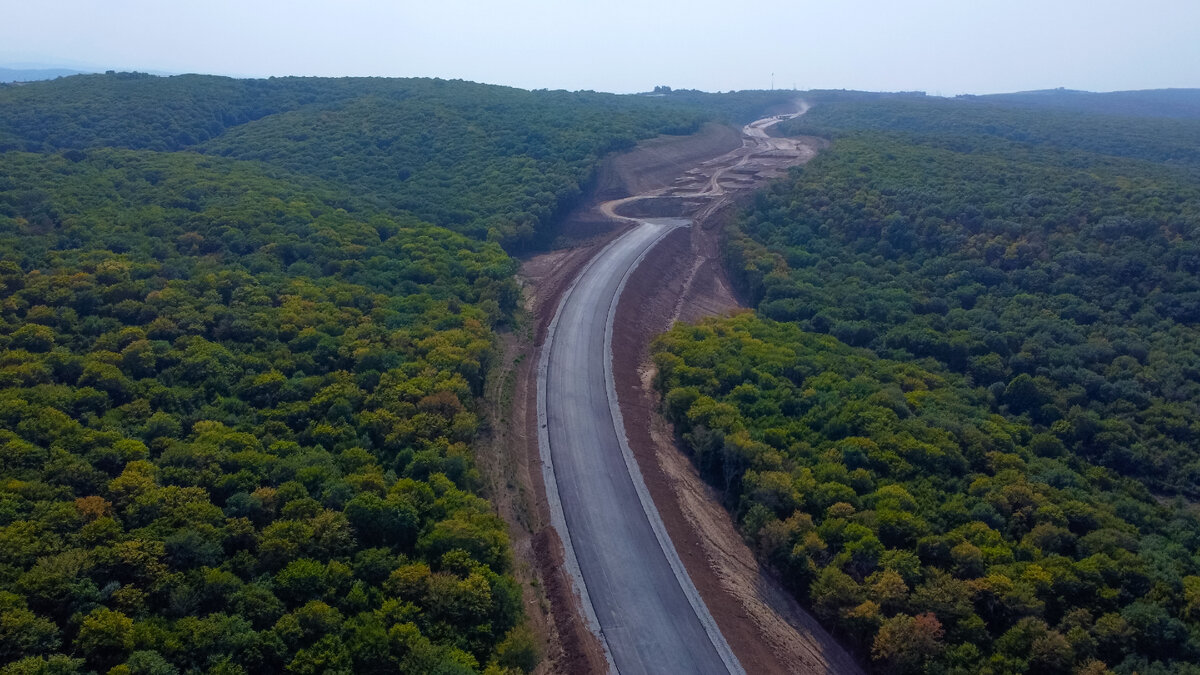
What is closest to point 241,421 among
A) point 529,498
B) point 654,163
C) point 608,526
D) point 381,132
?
point 529,498

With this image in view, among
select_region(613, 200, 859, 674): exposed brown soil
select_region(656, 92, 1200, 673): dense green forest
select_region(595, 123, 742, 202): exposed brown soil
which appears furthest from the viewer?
select_region(595, 123, 742, 202): exposed brown soil

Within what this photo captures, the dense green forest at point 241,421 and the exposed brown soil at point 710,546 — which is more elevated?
the dense green forest at point 241,421

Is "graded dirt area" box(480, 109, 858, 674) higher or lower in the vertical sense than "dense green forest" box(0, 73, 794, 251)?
lower

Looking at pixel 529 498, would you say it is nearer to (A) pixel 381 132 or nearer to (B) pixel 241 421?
(B) pixel 241 421

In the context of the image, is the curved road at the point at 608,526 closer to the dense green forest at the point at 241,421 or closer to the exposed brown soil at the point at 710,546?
the exposed brown soil at the point at 710,546

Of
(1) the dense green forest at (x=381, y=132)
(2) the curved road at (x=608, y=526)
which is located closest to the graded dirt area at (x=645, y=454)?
(2) the curved road at (x=608, y=526)

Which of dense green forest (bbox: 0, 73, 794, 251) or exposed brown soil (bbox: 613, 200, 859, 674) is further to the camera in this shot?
dense green forest (bbox: 0, 73, 794, 251)

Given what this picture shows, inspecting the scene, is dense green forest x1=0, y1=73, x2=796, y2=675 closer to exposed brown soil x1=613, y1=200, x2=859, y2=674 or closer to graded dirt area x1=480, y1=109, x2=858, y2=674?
graded dirt area x1=480, y1=109, x2=858, y2=674

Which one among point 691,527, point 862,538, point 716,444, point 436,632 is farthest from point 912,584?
point 436,632

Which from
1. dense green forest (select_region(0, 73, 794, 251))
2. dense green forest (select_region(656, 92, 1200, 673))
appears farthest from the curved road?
dense green forest (select_region(0, 73, 794, 251))
